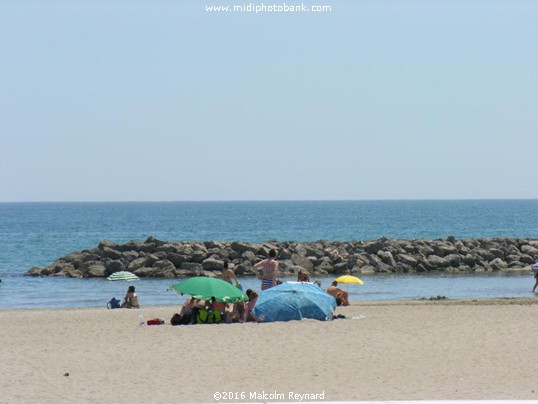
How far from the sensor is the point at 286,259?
42281mm

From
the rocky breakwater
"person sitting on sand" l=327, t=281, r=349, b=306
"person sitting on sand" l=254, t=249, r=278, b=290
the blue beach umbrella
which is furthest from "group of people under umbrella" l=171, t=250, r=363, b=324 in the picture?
the rocky breakwater

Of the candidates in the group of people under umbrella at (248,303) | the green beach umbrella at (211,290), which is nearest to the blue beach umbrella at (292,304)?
A: the group of people under umbrella at (248,303)

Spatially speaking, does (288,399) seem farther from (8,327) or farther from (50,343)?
(8,327)

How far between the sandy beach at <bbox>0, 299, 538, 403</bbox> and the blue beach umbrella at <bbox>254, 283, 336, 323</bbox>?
0.35 m

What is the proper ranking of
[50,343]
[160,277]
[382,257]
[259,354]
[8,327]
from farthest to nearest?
[382,257], [160,277], [8,327], [50,343], [259,354]

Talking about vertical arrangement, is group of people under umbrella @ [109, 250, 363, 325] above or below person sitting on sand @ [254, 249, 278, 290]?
below

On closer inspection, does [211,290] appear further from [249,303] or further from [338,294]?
[338,294]

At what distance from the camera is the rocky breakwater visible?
1577 inches

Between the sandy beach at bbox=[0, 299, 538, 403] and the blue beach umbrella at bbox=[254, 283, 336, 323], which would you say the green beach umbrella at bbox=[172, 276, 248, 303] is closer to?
the blue beach umbrella at bbox=[254, 283, 336, 323]

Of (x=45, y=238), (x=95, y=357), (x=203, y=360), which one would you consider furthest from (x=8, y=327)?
(x=45, y=238)

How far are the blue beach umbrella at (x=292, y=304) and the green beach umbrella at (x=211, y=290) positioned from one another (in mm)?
474

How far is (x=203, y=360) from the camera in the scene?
1438 cm

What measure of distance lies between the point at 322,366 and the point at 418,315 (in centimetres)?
680

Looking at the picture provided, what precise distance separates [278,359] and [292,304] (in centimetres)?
423
